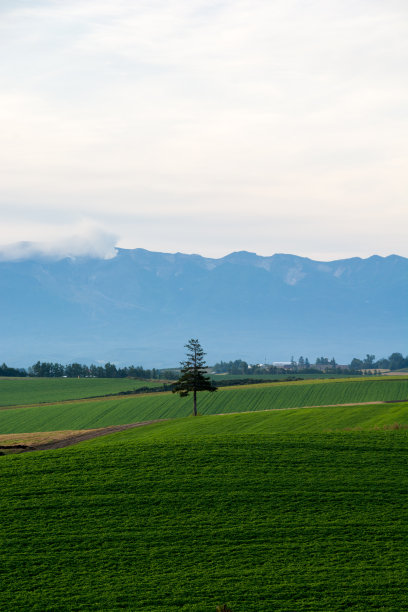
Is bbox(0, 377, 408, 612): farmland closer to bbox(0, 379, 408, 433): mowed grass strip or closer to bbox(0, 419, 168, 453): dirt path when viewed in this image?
bbox(0, 419, 168, 453): dirt path

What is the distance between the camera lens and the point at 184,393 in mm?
78188

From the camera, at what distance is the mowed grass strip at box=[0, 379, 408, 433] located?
89.1 metres

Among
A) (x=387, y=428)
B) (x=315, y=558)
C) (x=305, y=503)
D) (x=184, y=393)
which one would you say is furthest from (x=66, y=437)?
(x=315, y=558)

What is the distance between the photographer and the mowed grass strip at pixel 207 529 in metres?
22.2

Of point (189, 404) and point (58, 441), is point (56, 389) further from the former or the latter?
point (58, 441)

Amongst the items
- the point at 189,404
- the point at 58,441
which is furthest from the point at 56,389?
the point at 58,441

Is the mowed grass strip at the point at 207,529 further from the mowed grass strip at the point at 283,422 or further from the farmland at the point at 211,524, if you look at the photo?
the mowed grass strip at the point at 283,422

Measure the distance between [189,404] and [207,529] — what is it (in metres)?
71.1

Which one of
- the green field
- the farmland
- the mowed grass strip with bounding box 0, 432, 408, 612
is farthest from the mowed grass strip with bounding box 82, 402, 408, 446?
the green field

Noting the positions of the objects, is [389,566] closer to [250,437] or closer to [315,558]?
[315,558]

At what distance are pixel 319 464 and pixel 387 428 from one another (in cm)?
1337

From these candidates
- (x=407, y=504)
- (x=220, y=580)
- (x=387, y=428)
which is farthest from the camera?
(x=387, y=428)

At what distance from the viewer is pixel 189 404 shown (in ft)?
321

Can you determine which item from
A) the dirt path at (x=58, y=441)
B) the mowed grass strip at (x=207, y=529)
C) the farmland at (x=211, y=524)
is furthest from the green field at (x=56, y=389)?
the mowed grass strip at (x=207, y=529)
